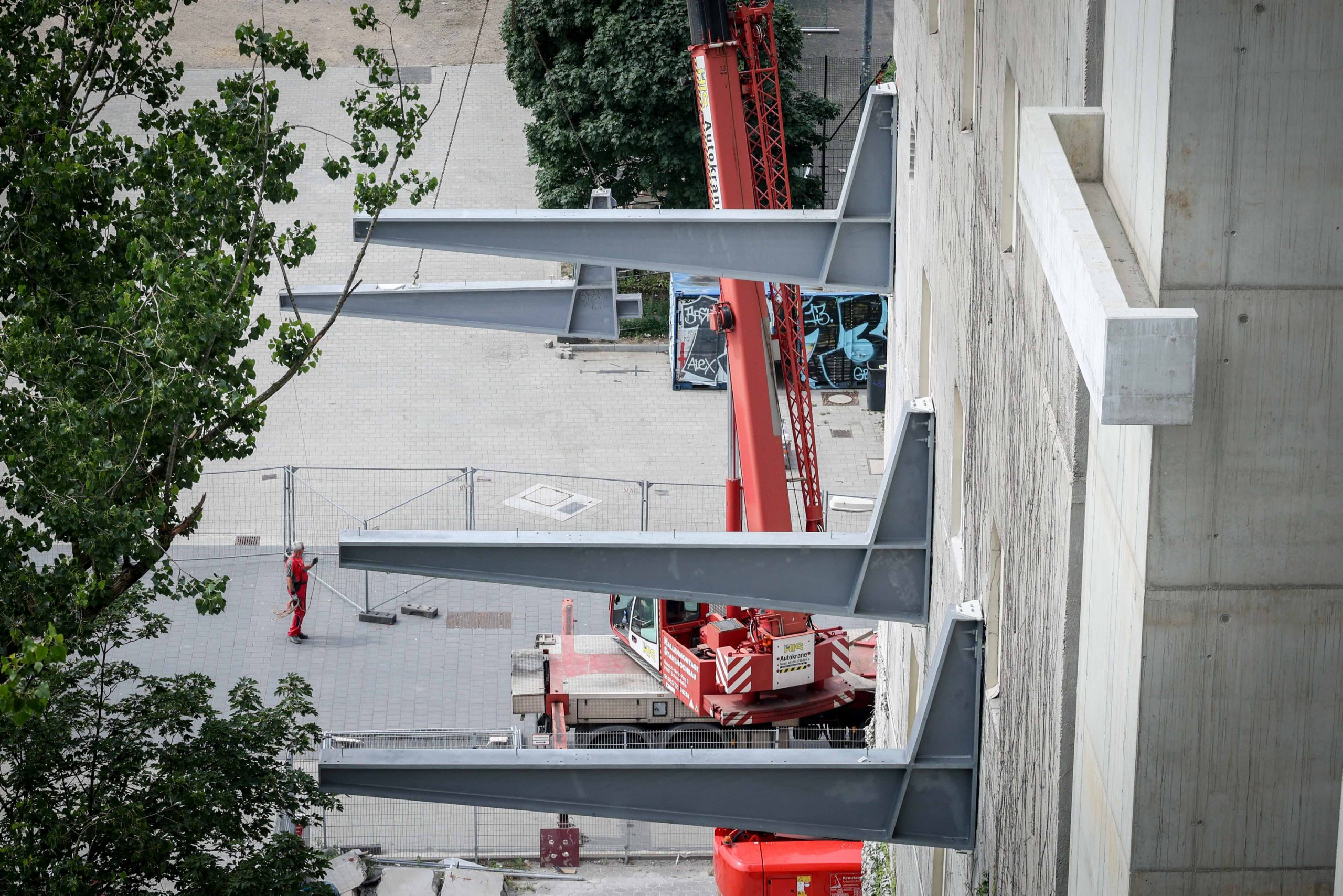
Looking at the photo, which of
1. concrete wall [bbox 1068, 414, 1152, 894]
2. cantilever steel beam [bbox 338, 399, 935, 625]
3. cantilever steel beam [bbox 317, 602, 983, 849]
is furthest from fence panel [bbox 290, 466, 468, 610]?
concrete wall [bbox 1068, 414, 1152, 894]

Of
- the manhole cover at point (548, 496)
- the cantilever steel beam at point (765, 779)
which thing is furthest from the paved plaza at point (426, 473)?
the cantilever steel beam at point (765, 779)

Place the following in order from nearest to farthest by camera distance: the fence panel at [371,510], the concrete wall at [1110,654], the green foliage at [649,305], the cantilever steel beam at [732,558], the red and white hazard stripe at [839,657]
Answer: the concrete wall at [1110,654], the cantilever steel beam at [732,558], the red and white hazard stripe at [839,657], the fence panel at [371,510], the green foliage at [649,305]

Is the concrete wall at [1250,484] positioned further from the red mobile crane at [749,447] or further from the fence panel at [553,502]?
the fence panel at [553,502]

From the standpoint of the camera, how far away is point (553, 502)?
32844 mm

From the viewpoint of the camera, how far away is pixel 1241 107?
6.32 m

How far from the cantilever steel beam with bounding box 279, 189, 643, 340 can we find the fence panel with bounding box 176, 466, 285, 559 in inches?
455

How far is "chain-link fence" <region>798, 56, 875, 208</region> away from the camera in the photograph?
47281 mm

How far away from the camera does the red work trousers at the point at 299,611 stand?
91.2ft

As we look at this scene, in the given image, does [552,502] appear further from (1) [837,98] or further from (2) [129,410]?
(1) [837,98]

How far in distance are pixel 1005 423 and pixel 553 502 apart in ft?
75.3

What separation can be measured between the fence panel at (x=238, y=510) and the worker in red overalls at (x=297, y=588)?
3540 millimetres

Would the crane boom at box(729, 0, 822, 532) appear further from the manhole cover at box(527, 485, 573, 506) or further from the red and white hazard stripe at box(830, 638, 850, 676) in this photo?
the manhole cover at box(527, 485, 573, 506)

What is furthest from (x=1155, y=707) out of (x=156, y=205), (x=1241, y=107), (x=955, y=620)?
(x=156, y=205)

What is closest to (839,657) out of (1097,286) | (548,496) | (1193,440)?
(548,496)
